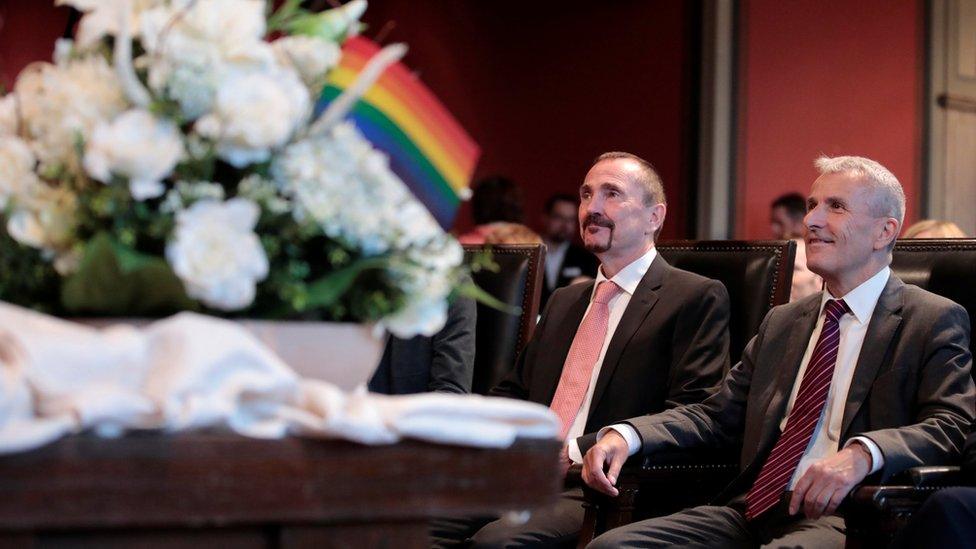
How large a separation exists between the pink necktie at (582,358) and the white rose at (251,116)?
A: 1820 millimetres

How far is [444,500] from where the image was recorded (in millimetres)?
1042

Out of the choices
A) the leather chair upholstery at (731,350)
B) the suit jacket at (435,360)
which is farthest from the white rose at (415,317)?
the suit jacket at (435,360)

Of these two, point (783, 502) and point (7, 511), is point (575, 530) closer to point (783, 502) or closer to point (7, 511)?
point (783, 502)

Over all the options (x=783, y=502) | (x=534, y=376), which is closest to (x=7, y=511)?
(x=783, y=502)

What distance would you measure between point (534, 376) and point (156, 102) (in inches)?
78.3

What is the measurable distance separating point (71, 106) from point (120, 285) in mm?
175

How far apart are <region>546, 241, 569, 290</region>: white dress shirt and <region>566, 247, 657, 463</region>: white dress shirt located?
2.98 metres

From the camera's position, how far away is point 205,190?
1.08 m

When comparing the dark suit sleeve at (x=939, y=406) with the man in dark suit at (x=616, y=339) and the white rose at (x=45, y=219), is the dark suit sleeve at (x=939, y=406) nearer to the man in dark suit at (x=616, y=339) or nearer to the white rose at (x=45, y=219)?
the man in dark suit at (x=616, y=339)

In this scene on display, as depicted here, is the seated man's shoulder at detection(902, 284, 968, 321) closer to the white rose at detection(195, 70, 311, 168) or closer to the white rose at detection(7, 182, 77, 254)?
the white rose at detection(195, 70, 311, 168)

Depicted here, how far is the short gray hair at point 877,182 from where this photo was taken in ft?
8.46

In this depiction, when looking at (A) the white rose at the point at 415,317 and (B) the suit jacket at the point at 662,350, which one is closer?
(A) the white rose at the point at 415,317

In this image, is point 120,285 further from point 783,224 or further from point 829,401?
point 783,224

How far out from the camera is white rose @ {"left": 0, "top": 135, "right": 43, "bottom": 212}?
114cm
